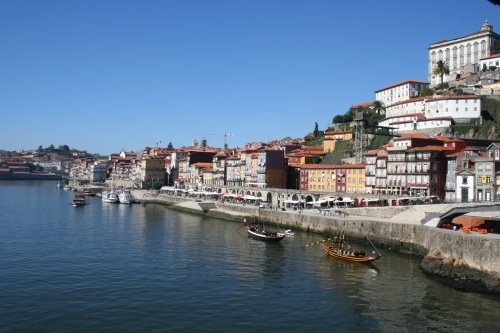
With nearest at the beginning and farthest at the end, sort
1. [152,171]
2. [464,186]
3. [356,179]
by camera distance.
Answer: [464,186]
[356,179]
[152,171]

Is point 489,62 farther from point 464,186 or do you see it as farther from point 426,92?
point 464,186

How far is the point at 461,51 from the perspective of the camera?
100m

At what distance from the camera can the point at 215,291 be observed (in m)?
26.9

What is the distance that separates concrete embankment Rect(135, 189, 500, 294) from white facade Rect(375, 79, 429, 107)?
50.7 m

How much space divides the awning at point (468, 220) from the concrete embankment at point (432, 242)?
10.8ft

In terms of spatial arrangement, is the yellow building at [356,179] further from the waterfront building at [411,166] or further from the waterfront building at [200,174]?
the waterfront building at [200,174]

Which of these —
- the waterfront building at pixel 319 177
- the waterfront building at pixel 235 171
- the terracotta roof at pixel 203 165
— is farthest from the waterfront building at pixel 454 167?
the terracotta roof at pixel 203 165

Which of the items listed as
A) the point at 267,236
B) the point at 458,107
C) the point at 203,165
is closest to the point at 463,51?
the point at 458,107

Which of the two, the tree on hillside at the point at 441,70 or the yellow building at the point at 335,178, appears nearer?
the yellow building at the point at 335,178

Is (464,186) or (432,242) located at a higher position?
(464,186)

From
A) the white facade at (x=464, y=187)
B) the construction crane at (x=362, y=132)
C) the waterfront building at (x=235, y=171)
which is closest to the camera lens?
the white facade at (x=464, y=187)

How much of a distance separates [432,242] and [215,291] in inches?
640

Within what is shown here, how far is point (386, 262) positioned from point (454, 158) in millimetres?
25863

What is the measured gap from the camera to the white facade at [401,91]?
97.6m
